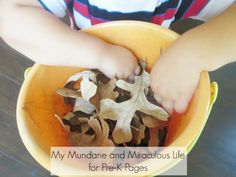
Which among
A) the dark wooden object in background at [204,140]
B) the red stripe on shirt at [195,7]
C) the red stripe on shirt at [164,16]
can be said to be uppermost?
the red stripe on shirt at [195,7]

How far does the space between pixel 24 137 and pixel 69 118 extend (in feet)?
0.28

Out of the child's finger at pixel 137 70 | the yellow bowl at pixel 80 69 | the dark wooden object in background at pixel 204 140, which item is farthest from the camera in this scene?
the dark wooden object in background at pixel 204 140

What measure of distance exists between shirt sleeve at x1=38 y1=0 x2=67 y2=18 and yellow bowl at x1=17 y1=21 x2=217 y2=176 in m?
0.08

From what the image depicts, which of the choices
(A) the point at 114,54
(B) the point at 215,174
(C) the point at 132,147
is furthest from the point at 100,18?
(B) the point at 215,174

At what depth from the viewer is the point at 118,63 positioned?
562 mm

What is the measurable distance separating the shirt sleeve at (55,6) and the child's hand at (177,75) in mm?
203

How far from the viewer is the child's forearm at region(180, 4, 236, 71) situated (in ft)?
1.60

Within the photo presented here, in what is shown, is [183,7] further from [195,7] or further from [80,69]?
[80,69]

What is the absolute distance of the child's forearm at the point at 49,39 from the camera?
0.56 m

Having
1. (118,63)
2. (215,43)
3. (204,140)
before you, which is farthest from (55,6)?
(204,140)

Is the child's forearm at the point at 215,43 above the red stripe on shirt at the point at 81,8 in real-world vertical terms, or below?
above

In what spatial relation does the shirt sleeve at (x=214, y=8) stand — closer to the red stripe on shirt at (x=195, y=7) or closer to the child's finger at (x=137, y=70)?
the red stripe on shirt at (x=195, y=7)

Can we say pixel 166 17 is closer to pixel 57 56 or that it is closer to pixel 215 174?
pixel 57 56

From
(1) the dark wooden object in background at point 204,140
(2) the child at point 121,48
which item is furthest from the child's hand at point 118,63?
(1) the dark wooden object in background at point 204,140
